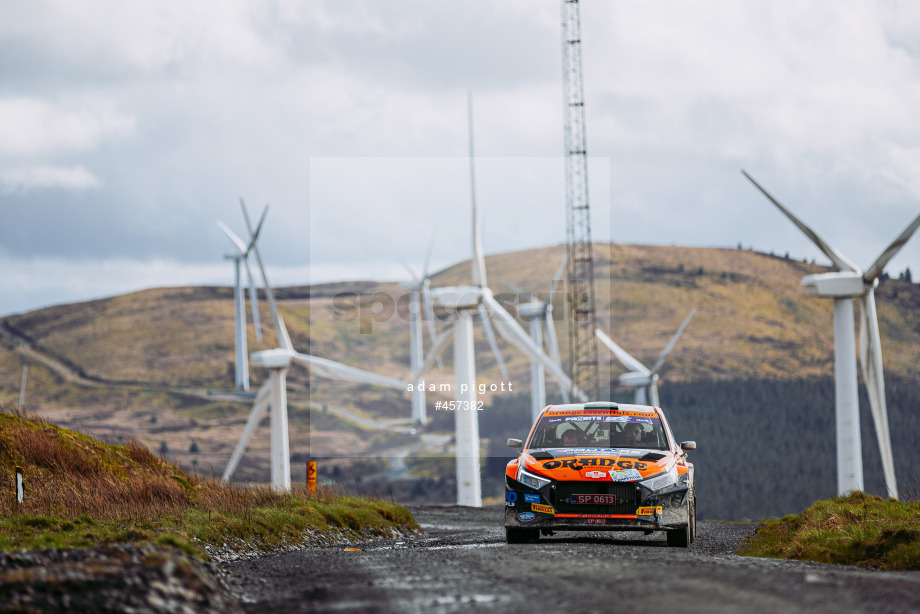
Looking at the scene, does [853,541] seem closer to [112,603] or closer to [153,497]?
[112,603]

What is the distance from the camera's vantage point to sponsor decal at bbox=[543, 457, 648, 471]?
1697cm

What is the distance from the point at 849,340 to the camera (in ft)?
158

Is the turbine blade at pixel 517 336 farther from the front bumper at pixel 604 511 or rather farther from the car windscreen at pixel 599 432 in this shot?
the front bumper at pixel 604 511

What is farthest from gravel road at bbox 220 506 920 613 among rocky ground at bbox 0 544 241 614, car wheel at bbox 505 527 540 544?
car wheel at bbox 505 527 540 544


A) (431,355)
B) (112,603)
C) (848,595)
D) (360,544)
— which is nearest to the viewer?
(112,603)

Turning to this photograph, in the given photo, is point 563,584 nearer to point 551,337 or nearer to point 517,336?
point 517,336

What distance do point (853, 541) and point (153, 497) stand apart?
40.5ft

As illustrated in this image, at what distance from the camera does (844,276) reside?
161ft

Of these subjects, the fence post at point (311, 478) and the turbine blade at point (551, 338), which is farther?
the turbine blade at point (551, 338)

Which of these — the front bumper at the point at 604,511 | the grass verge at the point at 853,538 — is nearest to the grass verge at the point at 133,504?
the front bumper at the point at 604,511

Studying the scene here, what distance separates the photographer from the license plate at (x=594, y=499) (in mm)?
16719

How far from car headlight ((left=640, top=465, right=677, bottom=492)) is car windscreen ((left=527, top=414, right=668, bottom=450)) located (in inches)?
34.3

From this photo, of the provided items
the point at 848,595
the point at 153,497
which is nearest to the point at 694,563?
the point at 848,595

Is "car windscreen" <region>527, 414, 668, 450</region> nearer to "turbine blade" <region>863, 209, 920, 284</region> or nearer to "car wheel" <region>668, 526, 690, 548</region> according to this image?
"car wheel" <region>668, 526, 690, 548</region>
